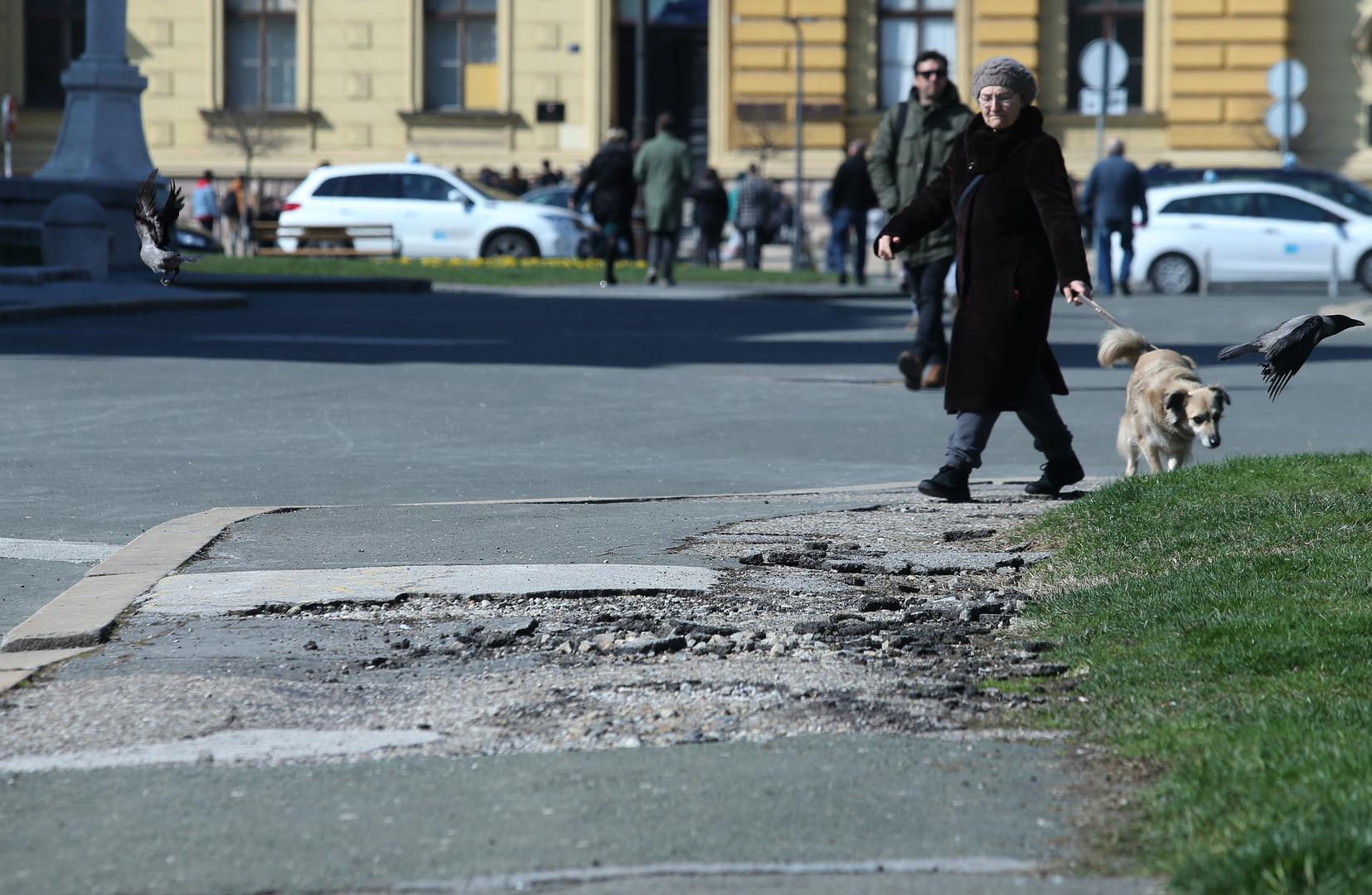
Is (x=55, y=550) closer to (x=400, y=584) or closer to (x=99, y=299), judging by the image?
(x=400, y=584)

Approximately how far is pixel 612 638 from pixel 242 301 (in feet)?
55.6

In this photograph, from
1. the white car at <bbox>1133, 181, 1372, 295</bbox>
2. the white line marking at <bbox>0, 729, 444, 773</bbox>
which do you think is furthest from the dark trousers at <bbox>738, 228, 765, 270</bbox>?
the white line marking at <bbox>0, 729, 444, 773</bbox>

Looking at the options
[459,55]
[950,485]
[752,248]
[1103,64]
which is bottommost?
[950,485]

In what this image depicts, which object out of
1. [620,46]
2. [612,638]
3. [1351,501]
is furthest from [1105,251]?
[612,638]

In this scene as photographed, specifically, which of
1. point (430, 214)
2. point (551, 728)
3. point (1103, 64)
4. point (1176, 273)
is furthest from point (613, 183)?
point (551, 728)

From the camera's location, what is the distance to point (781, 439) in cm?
1138

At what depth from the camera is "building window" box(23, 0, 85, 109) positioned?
43.0 meters

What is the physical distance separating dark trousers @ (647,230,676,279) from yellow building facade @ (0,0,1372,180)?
40.9 ft

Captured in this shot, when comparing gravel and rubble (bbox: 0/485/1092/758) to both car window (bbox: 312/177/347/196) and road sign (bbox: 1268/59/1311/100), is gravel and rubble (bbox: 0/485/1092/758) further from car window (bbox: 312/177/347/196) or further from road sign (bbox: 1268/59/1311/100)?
car window (bbox: 312/177/347/196)

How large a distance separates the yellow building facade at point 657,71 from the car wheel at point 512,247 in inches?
298

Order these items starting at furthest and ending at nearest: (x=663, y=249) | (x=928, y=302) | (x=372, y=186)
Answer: (x=372, y=186)
(x=663, y=249)
(x=928, y=302)

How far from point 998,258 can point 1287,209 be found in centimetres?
2271

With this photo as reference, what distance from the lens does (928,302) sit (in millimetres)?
12961

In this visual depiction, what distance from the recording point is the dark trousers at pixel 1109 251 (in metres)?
27.9
